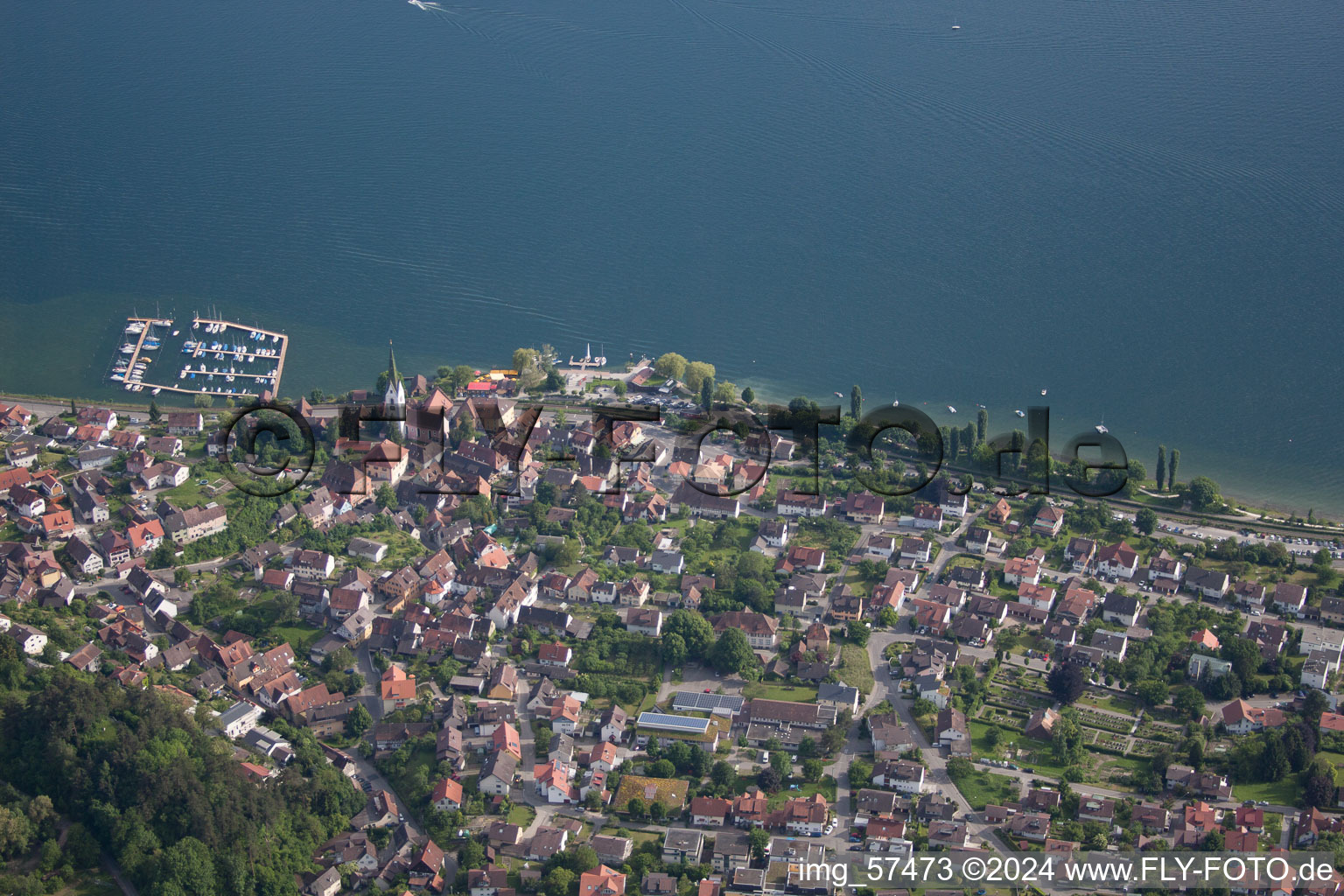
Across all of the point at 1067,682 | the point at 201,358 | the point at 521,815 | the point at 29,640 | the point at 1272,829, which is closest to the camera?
the point at 1272,829

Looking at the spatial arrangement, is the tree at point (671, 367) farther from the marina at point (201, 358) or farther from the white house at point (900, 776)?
the white house at point (900, 776)

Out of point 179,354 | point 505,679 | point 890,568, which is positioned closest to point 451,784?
point 505,679

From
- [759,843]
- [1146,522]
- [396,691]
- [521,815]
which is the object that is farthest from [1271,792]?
[396,691]

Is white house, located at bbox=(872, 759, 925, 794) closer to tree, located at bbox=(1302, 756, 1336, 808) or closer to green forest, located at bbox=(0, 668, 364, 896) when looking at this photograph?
tree, located at bbox=(1302, 756, 1336, 808)

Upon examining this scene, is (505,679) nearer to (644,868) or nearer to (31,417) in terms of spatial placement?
(644,868)

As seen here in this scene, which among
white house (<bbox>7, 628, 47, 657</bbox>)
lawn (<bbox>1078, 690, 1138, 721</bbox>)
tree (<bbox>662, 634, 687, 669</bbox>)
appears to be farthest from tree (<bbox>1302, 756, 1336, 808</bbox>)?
white house (<bbox>7, 628, 47, 657</bbox>)

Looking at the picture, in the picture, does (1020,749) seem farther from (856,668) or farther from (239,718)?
(239,718)

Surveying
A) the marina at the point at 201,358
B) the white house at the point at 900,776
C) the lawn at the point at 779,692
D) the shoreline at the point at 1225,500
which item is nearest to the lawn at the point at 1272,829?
the white house at the point at 900,776
